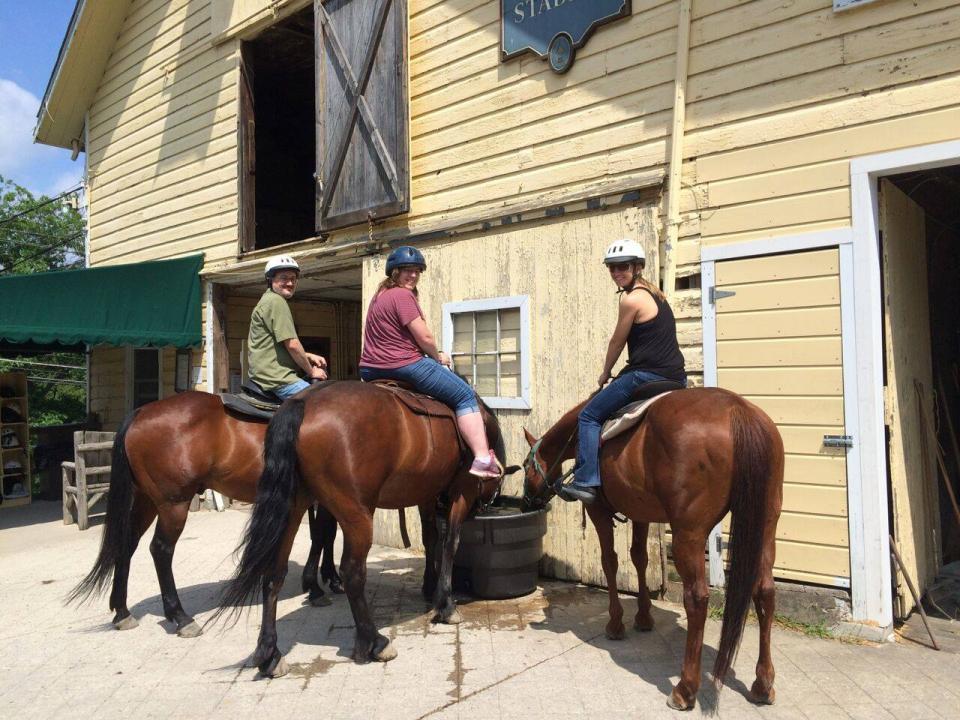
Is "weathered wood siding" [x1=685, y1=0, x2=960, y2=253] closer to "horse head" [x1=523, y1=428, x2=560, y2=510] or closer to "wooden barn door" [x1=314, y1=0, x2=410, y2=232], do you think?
"horse head" [x1=523, y1=428, x2=560, y2=510]

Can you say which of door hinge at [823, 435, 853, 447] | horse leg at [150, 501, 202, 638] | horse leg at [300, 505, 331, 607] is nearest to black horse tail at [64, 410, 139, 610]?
horse leg at [150, 501, 202, 638]

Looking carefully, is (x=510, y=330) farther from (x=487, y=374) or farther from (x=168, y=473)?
(x=168, y=473)

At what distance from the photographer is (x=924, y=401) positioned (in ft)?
17.3

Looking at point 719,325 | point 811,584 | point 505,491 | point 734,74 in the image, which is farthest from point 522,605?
point 734,74

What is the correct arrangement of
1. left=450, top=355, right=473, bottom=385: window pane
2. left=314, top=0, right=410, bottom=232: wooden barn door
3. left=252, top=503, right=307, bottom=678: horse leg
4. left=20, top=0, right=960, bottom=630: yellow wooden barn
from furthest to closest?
1. left=314, top=0, right=410, bottom=232: wooden barn door
2. left=450, top=355, right=473, bottom=385: window pane
3. left=20, top=0, right=960, bottom=630: yellow wooden barn
4. left=252, top=503, right=307, bottom=678: horse leg

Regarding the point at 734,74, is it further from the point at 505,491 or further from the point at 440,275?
the point at 505,491

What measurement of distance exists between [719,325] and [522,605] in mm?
2500

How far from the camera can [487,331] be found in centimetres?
641

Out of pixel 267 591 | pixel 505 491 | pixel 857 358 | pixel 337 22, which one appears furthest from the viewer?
pixel 337 22

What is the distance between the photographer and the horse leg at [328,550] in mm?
5504

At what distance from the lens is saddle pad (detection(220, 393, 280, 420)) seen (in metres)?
4.96

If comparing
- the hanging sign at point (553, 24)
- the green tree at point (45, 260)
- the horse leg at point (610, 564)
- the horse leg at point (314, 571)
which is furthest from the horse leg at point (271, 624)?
the green tree at point (45, 260)

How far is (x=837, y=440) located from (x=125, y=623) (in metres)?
4.96

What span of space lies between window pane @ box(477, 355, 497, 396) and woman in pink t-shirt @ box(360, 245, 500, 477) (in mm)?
1544
